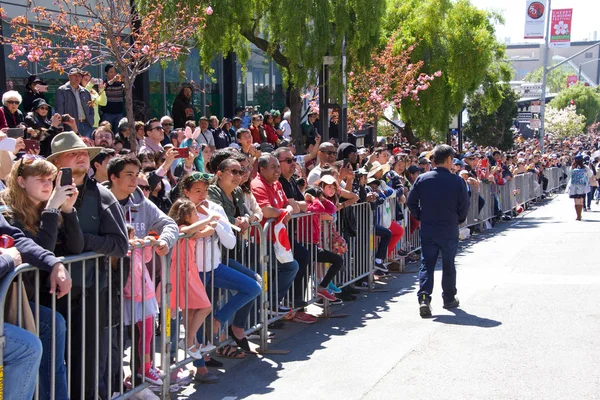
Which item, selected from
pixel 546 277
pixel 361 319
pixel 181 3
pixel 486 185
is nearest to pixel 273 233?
pixel 361 319

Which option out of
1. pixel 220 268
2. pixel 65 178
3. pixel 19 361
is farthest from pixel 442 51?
pixel 19 361

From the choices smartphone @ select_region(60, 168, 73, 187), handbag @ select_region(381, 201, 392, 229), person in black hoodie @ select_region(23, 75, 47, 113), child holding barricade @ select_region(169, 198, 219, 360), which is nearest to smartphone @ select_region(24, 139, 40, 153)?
child holding barricade @ select_region(169, 198, 219, 360)

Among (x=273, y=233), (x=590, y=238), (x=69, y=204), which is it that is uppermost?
(x=69, y=204)

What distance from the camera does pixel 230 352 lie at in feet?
24.4

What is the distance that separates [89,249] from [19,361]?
0.96 metres

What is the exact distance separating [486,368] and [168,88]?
1548cm

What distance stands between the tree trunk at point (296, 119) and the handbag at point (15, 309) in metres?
13.0

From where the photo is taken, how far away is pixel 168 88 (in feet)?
68.9

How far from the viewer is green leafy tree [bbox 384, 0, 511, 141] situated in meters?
25.1

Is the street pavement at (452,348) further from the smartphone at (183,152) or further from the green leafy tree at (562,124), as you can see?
the green leafy tree at (562,124)

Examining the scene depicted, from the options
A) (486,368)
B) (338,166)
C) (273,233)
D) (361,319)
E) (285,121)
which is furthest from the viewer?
(285,121)

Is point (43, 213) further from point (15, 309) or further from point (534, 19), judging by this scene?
point (534, 19)

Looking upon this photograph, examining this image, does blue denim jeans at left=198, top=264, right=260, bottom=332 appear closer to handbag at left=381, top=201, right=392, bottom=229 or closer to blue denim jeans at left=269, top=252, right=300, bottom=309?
blue denim jeans at left=269, top=252, right=300, bottom=309

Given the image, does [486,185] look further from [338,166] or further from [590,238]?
[338,166]
